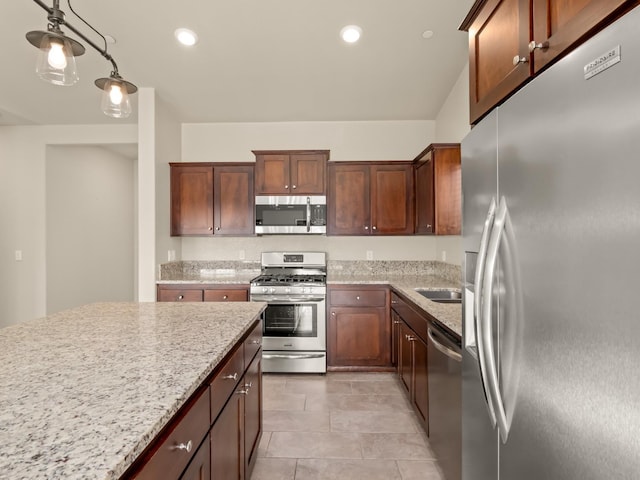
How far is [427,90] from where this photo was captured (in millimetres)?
3354

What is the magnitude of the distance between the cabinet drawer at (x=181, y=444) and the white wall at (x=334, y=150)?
3148 millimetres

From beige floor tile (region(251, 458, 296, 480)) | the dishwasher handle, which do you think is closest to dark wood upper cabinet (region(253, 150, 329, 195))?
the dishwasher handle

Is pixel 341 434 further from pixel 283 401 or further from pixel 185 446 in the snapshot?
pixel 185 446

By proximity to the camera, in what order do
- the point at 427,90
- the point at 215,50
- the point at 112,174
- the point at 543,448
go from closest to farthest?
the point at 543,448, the point at 215,50, the point at 427,90, the point at 112,174

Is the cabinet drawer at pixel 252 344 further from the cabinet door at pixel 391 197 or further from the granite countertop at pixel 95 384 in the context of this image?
the cabinet door at pixel 391 197

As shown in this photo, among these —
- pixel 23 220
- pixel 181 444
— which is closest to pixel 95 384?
pixel 181 444

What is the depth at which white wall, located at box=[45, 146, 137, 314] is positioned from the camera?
436 cm

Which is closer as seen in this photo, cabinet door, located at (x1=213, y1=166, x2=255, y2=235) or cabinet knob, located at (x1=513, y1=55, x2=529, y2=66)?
cabinet knob, located at (x1=513, y1=55, x2=529, y2=66)

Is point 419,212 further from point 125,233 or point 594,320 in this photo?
point 125,233

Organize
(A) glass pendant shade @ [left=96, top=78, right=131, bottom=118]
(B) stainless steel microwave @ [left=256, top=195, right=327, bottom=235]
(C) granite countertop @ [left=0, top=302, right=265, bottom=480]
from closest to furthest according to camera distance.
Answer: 1. (C) granite countertop @ [left=0, top=302, right=265, bottom=480]
2. (A) glass pendant shade @ [left=96, top=78, right=131, bottom=118]
3. (B) stainless steel microwave @ [left=256, top=195, right=327, bottom=235]

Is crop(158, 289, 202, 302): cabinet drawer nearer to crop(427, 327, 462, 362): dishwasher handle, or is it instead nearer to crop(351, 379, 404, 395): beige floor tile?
crop(351, 379, 404, 395): beige floor tile

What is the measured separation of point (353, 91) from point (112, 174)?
419cm

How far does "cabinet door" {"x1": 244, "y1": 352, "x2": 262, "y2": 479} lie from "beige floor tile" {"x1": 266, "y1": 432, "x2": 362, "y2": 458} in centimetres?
30

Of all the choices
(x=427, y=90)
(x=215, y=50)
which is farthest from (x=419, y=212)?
(x=215, y=50)
